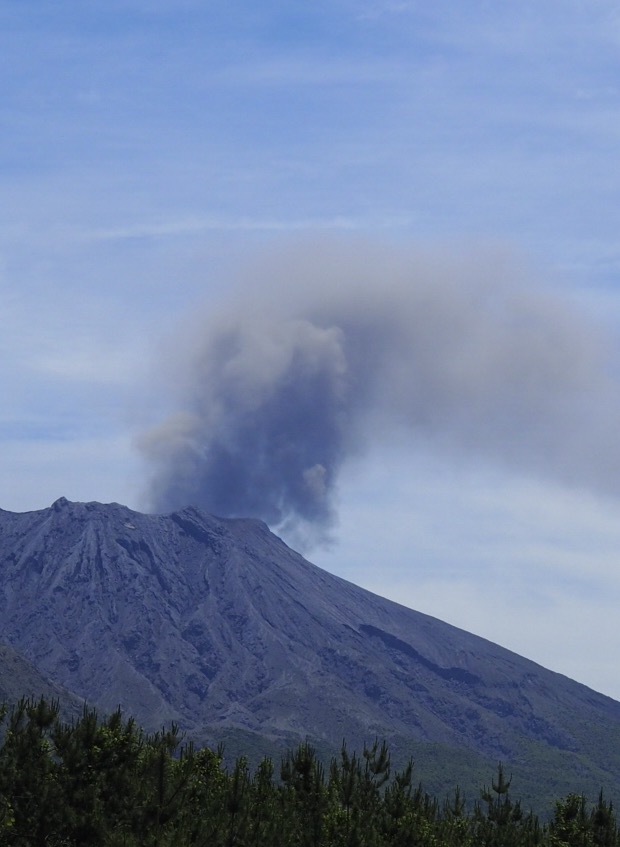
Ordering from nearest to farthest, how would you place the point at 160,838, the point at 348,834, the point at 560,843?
the point at 160,838, the point at 348,834, the point at 560,843

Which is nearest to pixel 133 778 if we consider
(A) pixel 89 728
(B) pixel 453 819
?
(A) pixel 89 728

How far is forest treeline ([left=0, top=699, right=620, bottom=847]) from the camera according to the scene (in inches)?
2886

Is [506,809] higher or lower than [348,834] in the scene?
higher

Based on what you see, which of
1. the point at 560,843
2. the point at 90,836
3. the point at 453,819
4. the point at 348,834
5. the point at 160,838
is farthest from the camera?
the point at 453,819

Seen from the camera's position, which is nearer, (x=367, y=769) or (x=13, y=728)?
(x=13, y=728)

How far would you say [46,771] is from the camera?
7738 centimetres

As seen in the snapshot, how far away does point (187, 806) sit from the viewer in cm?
8131

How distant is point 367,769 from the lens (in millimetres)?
93938

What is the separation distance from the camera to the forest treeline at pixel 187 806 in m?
73.3

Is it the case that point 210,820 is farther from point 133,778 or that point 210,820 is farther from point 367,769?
point 367,769

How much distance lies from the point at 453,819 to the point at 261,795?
578 inches

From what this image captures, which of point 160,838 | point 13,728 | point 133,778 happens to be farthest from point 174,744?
point 160,838

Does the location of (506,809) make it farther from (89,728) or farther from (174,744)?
(89,728)

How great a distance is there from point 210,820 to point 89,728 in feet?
32.8
